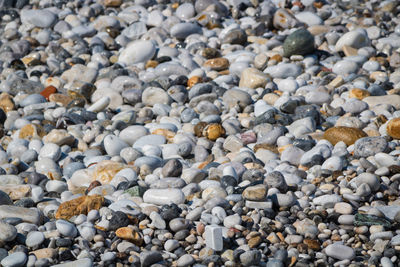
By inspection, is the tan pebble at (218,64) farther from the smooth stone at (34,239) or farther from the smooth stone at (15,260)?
the smooth stone at (15,260)

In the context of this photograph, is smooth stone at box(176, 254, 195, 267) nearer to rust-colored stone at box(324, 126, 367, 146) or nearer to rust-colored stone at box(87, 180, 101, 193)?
rust-colored stone at box(87, 180, 101, 193)

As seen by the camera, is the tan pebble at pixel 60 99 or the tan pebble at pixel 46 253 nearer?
the tan pebble at pixel 46 253

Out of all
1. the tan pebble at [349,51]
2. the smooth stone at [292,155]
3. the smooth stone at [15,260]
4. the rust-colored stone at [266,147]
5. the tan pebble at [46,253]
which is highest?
the smooth stone at [15,260]

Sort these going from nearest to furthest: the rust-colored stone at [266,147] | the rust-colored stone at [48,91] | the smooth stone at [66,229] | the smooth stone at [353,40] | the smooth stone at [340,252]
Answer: the smooth stone at [340,252]
the smooth stone at [66,229]
the rust-colored stone at [266,147]
the rust-colored stone at [48,91]
the smooth stone at [353,40]

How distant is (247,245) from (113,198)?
101cm

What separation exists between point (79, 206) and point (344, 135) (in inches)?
78.3

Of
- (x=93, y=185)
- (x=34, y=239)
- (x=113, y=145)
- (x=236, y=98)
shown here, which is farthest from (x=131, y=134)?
(x=34, y=239)

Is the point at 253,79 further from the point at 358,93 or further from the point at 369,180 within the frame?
the point at 369,180

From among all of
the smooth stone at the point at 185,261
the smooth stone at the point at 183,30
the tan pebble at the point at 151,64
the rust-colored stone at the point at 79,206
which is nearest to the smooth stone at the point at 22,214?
the rust-colored stone at the point at 79,206

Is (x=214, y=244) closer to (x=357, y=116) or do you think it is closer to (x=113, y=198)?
(x=113, y=198)

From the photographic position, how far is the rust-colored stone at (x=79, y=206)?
10.6 feet

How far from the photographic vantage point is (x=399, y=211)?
10.2ft

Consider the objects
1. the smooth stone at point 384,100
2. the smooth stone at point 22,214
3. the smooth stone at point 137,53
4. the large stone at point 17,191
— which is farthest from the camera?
the smooth stone at point 137,53

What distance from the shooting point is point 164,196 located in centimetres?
335
